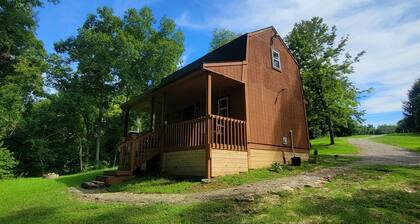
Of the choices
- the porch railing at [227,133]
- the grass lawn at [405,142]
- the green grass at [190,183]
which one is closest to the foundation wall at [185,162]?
the green grass at [190,183]

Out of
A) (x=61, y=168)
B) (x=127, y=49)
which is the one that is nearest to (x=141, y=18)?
(x=127, y=49)

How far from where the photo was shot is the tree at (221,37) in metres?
38.8

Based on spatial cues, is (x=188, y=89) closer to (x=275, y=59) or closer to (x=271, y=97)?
(x=271, y=97)

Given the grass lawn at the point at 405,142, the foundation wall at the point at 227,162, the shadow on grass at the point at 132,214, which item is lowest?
the shadow on grass at the point at 132,214

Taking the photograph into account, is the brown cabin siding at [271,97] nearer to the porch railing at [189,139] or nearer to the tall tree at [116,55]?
the porch railing at [189,139]

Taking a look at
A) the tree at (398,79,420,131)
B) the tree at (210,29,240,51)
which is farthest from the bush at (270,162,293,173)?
the tree at (398,79,420,131)

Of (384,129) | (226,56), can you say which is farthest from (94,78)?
(384,129)

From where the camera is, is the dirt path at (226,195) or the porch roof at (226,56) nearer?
the dirt path at (226,195)

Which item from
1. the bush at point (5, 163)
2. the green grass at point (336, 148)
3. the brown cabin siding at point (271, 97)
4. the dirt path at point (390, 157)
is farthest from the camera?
the green grass at point (336, 148)

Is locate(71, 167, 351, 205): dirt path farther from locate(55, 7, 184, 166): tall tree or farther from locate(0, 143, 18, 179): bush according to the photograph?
locate(55, 7, 184, 166): tall tree

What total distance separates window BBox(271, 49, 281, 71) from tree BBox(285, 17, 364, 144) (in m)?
12.6

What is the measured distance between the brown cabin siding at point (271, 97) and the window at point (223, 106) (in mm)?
1296

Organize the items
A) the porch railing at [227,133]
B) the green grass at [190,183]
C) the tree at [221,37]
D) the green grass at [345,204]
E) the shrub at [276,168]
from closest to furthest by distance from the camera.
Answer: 1. the green grass at [345,204]
2. the green grass at [190,183]
3. the porch railing at [227,133]
4. the shrub at [276,168]
5. the tree at [221,37]

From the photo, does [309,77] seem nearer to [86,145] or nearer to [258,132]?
[258,132]
